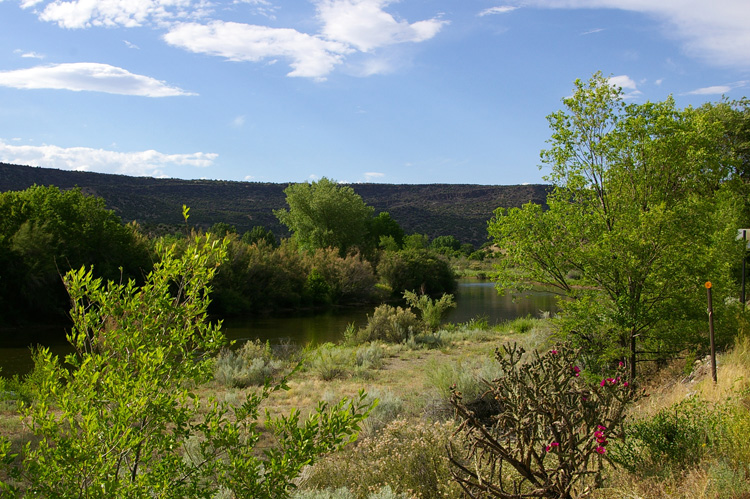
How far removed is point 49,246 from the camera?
23.9 metres

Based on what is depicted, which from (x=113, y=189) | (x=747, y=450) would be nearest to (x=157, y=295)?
(x=747, y=450)

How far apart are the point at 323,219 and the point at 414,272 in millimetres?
9037

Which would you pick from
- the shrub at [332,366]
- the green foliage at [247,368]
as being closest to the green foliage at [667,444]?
the green foliage at [247,368]

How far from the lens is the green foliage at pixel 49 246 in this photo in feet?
76.7

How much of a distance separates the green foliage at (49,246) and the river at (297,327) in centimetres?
170

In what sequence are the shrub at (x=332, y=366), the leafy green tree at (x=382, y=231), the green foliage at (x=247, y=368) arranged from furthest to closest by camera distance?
the leafy green tree at (x=382, y=231), the shrub at (x=332, y=366), the green foliage at (x=247, y=368)

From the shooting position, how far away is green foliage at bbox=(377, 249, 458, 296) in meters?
43.9

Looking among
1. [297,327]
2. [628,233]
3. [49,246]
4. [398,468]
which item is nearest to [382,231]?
[297,327]

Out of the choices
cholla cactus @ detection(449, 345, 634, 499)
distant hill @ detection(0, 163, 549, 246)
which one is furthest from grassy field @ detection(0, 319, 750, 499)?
distant hill @ detection(0, 163, 549, 246)

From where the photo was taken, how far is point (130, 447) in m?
2.59

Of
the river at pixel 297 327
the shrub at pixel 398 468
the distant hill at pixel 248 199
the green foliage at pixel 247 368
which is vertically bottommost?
the river at pixel 297 327

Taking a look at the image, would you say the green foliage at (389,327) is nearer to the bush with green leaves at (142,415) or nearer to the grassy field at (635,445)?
the grassy field at (635,445)

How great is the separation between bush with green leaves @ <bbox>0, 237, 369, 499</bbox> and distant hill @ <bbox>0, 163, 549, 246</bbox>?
4668cm

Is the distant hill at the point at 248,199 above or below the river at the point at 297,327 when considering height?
above
